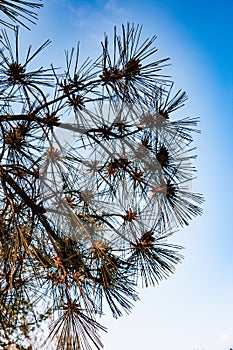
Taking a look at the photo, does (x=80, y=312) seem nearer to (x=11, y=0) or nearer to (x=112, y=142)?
(x=112, y=142)

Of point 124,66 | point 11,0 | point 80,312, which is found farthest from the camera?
point 124,66

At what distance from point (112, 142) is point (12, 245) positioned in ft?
1.60

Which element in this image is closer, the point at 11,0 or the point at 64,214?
the point at 11,0

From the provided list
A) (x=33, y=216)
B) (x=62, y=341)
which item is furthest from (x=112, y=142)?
(x=62, y=341)

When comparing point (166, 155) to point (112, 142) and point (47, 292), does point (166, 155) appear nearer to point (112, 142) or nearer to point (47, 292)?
point (112, 142)

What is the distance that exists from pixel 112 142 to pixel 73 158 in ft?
0.47

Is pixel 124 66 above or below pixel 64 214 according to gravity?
above

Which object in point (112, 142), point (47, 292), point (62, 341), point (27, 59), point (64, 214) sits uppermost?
point (27, 59)

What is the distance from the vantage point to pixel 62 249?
1367mm

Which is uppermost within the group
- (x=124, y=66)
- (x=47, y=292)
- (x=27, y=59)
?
(x=27, y=59)

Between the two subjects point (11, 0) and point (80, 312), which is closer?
point (11, 0)

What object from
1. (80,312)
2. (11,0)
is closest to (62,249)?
(80,312)

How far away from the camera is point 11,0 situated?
1.13m

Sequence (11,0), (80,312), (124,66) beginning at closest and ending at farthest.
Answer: (11,0)
(80,312)
(124,66)
